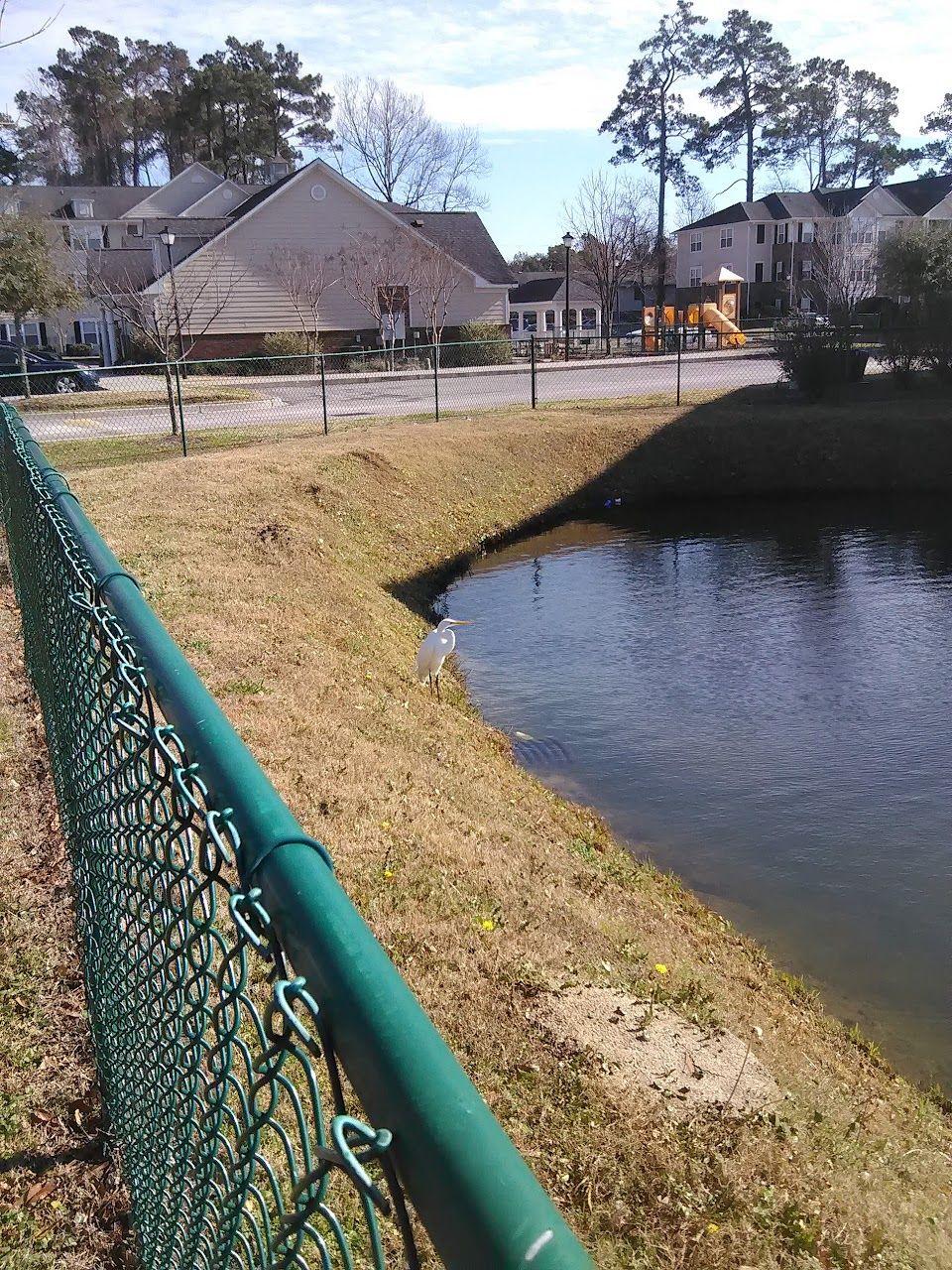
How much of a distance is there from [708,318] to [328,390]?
24.8 meters

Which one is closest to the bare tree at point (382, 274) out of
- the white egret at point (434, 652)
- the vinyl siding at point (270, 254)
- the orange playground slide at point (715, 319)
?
the vinyl siding at point (270, 254)

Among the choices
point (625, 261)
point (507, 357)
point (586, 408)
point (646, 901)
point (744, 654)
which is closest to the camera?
point (646, 901)

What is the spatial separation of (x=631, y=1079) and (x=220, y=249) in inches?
1510

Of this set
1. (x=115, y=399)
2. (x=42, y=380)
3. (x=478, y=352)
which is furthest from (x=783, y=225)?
(x=115, y=399)

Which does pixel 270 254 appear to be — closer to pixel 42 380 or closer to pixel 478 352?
pixel 478 352

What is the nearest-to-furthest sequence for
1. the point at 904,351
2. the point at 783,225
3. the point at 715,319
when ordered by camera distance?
1. the point at 904,351
2. the point at 715,319
3. the point at 783,225

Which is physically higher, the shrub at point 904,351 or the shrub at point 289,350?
the shrub at point 289,350

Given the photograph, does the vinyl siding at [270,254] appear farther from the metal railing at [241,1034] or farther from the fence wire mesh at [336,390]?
the metal railing at [241,1034]

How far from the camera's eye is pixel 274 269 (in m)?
38.9

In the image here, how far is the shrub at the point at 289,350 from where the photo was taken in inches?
1417

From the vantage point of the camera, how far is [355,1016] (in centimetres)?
99

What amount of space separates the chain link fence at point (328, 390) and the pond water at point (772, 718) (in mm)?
6751

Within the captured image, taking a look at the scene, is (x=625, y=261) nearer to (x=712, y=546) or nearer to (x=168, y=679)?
(x=712, y=546)

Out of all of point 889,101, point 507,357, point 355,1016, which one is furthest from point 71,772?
point 889,101
